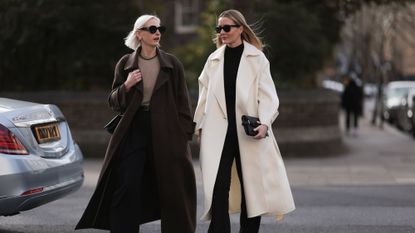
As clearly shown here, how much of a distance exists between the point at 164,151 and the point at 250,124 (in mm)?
640

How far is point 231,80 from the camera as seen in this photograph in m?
5.71

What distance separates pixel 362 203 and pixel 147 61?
165 inches

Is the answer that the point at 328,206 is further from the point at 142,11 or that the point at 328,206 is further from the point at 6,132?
the point at 142,11

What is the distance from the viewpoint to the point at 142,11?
53.7ft

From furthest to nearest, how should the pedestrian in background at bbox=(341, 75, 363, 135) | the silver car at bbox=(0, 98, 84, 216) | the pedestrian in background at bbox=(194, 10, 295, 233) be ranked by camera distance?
the pedestrian in background at bbox=(341, 75, 363, 135), the silver car at bbox=(0, 98, 84, 216), the pedestrian in background at bbox=(194, 10, 295, 233)

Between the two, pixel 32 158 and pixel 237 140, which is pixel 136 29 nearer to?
pixel 237 140

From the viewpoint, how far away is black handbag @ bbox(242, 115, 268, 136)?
5.52 metres

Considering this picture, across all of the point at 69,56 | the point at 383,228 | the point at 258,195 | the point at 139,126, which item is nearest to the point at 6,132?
the point at 139,126

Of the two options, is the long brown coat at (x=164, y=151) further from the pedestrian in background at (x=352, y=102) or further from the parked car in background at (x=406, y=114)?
the parked car in background at (x=406, y=114)

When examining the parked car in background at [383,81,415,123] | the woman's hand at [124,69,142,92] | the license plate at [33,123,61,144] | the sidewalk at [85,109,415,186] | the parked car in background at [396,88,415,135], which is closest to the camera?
the woman's hand at [124,69,142,92]

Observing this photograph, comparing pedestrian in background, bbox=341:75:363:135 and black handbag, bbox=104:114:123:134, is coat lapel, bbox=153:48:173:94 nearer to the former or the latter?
black handbag, bbox=104:114:123:134

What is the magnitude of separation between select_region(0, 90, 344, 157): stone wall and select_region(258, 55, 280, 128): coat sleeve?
28.7ft

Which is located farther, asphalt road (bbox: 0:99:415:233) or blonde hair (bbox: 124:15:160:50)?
asphalt road (bbox: 0:99:415:233)

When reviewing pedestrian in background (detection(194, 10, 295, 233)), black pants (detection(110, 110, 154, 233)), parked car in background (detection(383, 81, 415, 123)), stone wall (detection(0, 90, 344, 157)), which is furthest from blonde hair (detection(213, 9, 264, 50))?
parked car in background (detection(383, 81, 415, 123))
